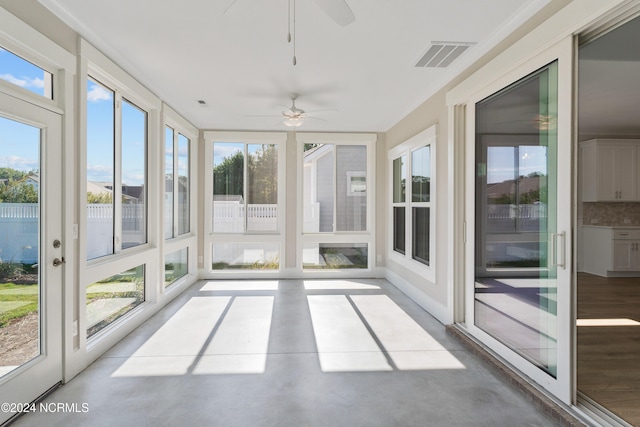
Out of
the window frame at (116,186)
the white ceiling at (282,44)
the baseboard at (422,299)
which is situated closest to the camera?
the white ceiling at (282,44)

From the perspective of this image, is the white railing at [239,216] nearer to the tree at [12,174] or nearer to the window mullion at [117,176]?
the window mullion at [117,176]

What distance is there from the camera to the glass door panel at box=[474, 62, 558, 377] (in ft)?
7.60

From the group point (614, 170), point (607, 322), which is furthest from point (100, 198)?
Answer: point (614, 170)

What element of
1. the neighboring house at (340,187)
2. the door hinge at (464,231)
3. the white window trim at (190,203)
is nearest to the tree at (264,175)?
the neighboring house at (340,187)

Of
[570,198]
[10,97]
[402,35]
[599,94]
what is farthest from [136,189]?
[599,94]

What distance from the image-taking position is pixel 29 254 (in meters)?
2.25

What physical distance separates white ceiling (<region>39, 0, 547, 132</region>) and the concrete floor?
2.68 metres

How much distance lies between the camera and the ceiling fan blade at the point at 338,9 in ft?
5.86

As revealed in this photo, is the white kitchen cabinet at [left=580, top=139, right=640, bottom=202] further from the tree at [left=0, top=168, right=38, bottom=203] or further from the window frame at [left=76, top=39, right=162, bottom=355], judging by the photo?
the tree at [left=0, top=168, right=38, bottom=203]

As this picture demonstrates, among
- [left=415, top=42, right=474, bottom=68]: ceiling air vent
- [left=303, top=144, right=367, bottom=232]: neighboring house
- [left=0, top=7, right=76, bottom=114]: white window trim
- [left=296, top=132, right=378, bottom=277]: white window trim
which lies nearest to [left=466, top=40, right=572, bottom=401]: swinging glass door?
[left=415, top=42, right=474, bottom=68]: ceiling air vent

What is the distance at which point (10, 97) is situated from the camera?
2.06m

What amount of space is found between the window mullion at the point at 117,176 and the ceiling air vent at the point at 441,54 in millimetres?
3049

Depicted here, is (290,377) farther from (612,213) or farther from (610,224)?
(612,213)

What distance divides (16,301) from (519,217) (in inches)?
138
